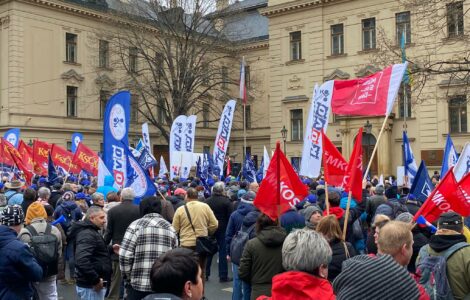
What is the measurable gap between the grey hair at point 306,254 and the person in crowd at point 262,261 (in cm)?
184


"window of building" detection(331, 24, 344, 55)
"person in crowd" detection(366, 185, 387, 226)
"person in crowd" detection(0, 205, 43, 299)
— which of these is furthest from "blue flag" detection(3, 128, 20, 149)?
"window of building" detection(331, 24, 344, 55)

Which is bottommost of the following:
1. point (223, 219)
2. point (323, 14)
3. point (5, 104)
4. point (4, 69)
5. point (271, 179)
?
point (223, 219)

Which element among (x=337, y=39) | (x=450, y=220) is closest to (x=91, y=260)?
(x=450, y=220)

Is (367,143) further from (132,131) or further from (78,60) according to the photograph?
(78,60)

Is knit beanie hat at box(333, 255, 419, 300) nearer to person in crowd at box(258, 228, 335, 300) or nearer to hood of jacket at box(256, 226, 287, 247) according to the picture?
person in crowd at box(258, 228, 335, 300)

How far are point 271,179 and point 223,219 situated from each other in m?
4.00

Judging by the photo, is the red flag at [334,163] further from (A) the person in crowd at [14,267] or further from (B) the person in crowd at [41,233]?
(A) the person in crowd at [14,267]

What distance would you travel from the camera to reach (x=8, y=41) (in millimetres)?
34719

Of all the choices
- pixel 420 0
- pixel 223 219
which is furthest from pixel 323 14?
pixel 223 219

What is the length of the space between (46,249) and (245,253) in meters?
2.29

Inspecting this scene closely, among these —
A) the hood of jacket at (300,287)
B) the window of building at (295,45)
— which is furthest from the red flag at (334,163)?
the window of building at (295,45)

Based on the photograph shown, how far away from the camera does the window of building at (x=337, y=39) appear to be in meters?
33.8

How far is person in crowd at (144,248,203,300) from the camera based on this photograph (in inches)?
113

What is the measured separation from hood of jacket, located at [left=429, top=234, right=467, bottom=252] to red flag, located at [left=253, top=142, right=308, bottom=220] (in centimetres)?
210
